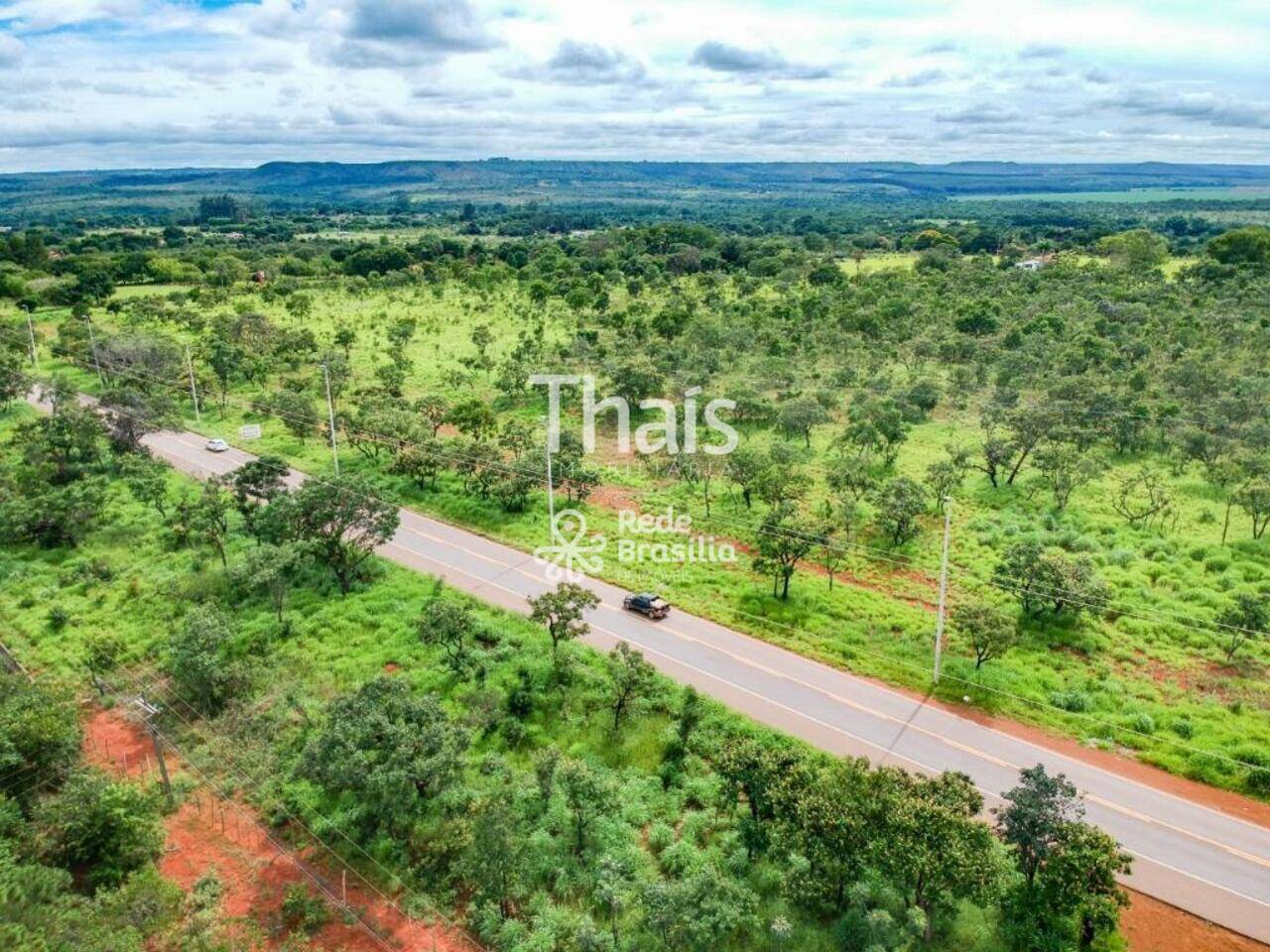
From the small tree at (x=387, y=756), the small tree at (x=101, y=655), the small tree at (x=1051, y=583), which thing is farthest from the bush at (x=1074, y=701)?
the small tree at (x=101, y=655)

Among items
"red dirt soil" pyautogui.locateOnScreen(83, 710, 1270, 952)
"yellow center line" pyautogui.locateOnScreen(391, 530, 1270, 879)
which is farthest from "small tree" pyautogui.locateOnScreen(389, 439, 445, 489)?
"red dirt soil" pyautogui.locateOnScreen(83, 710, 1270, 952)

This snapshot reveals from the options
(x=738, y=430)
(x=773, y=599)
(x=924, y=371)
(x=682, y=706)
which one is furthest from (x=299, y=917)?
(x=924, y=371)

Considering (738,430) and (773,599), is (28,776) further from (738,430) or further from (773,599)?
(738,430)

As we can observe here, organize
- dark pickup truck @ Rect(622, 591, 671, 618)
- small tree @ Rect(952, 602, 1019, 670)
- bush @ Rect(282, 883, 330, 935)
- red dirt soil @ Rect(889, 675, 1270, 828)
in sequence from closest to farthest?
bush @ Rect(282, 883, 330, 935), red dirt soil @ Rect(889, 675, 1270, 828), small tree @ Rect(952, 602, 1019, 670), dark pickup truck @ Rect(622, 591, 671, 618)

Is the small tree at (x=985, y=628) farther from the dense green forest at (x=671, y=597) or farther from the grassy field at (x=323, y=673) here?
the grassy field at (x=323, y=673)

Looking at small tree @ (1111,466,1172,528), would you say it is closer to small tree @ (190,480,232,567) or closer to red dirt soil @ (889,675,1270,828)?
red dirt soil @ (889,675,1270,828)

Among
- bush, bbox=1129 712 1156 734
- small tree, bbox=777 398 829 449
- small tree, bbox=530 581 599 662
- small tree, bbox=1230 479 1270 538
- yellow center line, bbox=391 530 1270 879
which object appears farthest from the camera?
small tree, bbox=777 398 829 449

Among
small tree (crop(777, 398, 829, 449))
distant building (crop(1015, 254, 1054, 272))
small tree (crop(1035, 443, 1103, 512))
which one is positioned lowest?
small tree (crop(1035, 443, 1103, 512))
